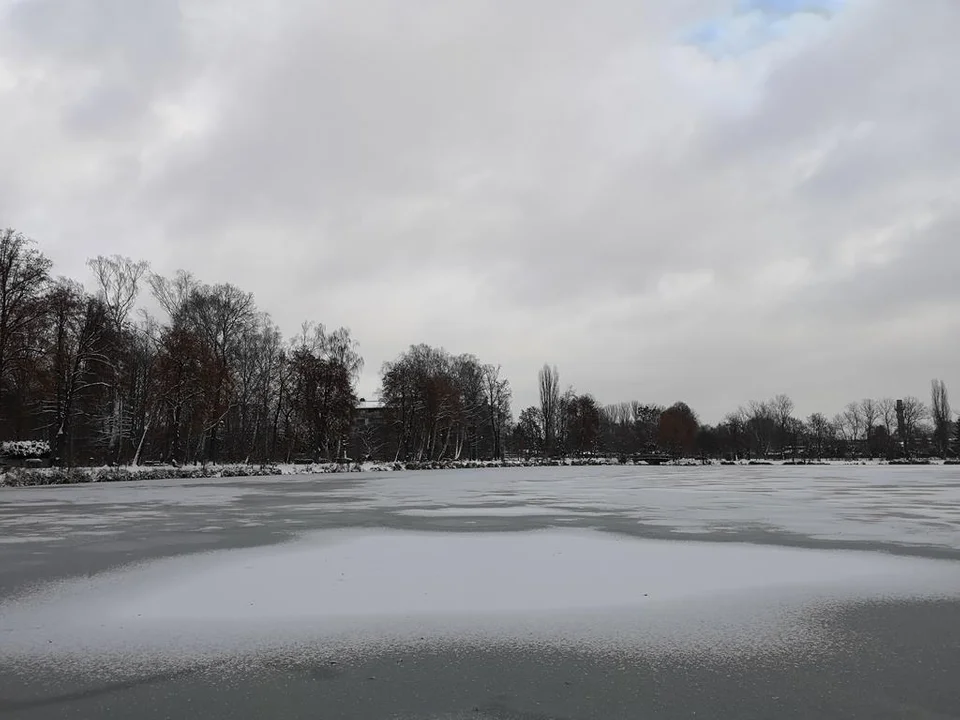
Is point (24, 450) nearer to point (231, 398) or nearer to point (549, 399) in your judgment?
point (231, 398)

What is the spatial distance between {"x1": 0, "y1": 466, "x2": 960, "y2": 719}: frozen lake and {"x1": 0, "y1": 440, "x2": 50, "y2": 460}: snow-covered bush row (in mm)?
35956

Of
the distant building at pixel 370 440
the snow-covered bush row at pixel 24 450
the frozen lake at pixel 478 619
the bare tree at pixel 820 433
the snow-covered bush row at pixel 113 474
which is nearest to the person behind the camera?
the frozen lake at pixel 478 619

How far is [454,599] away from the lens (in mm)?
6145

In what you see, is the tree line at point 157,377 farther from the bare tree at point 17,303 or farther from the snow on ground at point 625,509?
the snow on ground at point 625,509

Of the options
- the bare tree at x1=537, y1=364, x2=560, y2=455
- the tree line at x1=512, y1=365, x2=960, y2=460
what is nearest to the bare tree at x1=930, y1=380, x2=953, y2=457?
the tree line at x1=512, y1=365, x2=960, y2=460

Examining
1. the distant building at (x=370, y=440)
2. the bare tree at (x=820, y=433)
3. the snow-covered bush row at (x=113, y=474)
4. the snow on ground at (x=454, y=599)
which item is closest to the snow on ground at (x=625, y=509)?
the snow on ground at (x=454, y=599)

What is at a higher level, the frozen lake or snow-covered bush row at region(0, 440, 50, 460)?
snow-covered bush row at region(0, 440, 50, 460)

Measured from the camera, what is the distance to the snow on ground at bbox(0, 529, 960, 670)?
4.83 m

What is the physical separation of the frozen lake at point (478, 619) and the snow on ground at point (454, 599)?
0.10 feet

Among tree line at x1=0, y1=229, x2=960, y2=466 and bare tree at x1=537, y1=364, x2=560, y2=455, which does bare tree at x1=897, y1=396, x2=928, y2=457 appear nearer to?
tree line at x1=0, y1=229, x2=960, y2=466

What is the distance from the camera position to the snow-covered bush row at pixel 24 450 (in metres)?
40.3

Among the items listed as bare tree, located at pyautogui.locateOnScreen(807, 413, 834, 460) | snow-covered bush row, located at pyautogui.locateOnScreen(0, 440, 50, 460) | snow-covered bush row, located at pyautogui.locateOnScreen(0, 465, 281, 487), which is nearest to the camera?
snow-covered bush row, located at pyautogui.locateOnScreen(0, 465, 281, 487)

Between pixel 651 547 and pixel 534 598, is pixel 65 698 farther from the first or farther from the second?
pixel 651 547

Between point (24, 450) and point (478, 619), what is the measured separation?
46.1 metres
